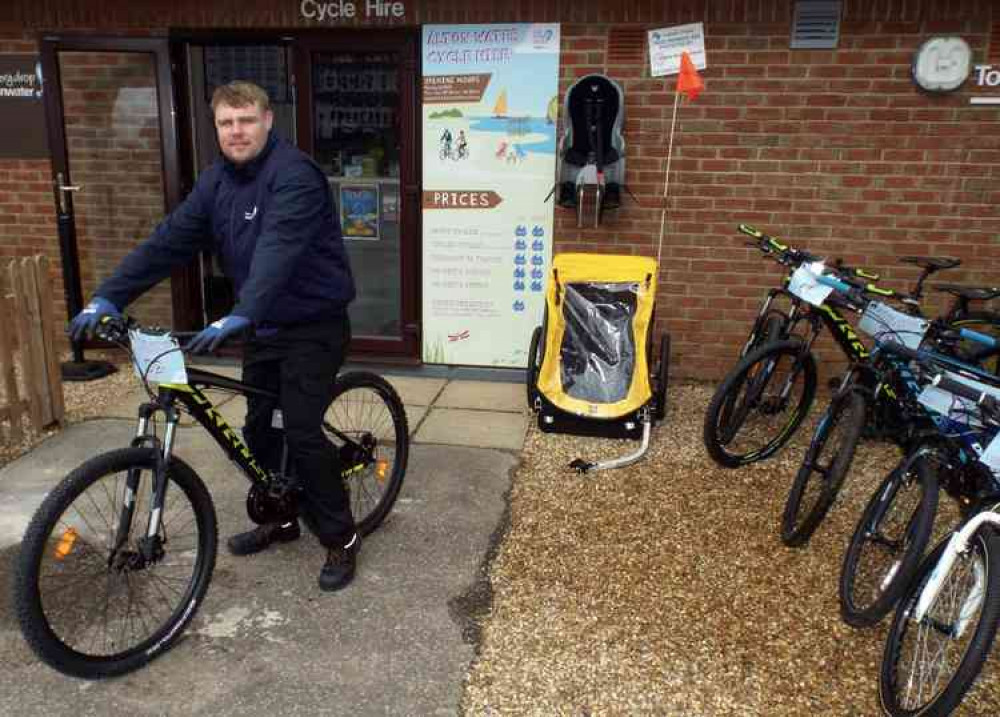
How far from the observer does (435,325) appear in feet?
20.2

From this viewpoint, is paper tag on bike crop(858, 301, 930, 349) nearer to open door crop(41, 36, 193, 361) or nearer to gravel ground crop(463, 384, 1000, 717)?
gravel ground crop(463, 384, 1000, 717)

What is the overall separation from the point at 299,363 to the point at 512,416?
2.42m

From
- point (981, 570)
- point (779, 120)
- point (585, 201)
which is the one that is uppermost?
point (779, 120)

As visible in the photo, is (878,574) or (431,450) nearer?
(878,574)

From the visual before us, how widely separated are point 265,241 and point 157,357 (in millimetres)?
526

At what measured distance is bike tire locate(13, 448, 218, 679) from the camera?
7.98ft

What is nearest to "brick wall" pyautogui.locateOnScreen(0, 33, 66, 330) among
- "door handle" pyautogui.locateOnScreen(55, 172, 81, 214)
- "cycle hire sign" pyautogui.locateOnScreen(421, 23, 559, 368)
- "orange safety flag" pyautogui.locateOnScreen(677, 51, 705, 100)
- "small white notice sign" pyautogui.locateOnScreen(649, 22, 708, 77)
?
"door handle" pyautogui.locateOnScreen(55, 172, 81, 214)

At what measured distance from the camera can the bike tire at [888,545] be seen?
270cm

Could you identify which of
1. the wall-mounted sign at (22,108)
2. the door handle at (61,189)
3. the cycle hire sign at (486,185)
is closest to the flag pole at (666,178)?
the cycle hire sign at (486,185)

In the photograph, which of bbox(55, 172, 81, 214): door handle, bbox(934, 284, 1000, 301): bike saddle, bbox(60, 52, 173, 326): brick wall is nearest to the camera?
bbox(934, 284, 1000, 301): bike saddle

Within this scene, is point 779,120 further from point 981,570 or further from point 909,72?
point 981,570

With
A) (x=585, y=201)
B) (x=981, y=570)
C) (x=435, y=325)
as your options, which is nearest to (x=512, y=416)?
(x=435, y=325)

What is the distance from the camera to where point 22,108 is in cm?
602

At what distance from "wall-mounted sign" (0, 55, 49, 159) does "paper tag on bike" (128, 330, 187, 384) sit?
4.31 m
